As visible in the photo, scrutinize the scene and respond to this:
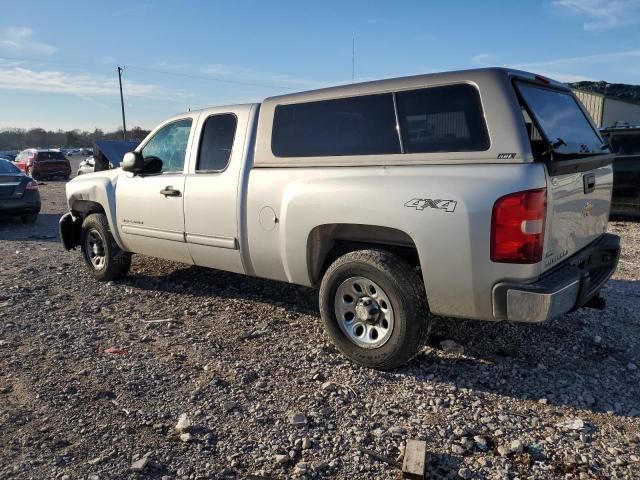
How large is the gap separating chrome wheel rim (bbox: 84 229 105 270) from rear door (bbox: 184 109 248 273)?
5.92ft

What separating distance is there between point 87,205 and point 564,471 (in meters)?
5.85

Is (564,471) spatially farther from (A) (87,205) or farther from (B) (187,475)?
(A) (87,205)

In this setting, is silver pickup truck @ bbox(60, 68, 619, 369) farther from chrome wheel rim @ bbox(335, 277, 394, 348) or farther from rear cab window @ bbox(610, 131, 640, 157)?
rear cab window @ bbox(610, 131, 640, 157)

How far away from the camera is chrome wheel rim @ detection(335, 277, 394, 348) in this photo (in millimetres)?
3729

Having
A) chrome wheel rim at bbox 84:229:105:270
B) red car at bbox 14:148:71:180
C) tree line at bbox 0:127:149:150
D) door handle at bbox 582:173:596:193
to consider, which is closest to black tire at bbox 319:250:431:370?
door handle at bbox 582:173:596:193

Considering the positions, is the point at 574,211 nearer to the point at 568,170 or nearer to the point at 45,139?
the point at 568,170

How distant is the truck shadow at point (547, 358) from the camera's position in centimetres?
347

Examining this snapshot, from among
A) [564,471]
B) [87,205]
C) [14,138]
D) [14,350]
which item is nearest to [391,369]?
[564,471]

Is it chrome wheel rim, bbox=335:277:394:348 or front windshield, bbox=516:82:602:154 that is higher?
front windshield, bbox=516:82:602:154

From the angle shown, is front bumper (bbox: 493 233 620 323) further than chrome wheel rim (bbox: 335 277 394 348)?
No

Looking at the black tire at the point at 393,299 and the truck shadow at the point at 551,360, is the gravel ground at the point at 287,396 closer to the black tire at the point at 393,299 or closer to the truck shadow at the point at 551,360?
the truck shadow at the point at 551,360

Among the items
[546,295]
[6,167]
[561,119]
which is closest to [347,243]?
[546,295]

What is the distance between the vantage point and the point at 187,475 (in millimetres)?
2680

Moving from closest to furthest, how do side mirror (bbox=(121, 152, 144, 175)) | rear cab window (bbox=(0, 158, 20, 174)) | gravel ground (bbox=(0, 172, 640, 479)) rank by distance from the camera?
gravel ground (bbox=(0, 172, 640, 479)) → side mirror (bbox=(121, 152, 144, 175)) → rear cab window (bbox=(0, 158, 20, 174))
